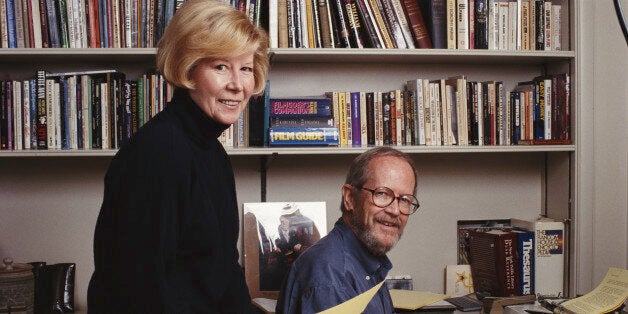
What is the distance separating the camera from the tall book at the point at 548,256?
270 cm

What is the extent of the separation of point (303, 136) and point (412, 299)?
2.32 ft

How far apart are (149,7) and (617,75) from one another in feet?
5.81

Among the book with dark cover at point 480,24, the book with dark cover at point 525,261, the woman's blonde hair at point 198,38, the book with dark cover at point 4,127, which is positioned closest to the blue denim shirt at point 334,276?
the woman's blonde hair at point 198,38

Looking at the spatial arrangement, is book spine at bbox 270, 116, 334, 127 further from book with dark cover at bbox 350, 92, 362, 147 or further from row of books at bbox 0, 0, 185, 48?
A: row of books at bbox 0, 0, 185, 48

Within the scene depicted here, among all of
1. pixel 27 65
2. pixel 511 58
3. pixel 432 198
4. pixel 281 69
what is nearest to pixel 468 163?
pixel 432 198

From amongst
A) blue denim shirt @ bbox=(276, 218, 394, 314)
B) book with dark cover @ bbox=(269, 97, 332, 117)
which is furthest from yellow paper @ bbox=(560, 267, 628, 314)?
book with dark cover @ bbox=(269, 97, 332, 117)

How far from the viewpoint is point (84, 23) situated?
2.41 metres

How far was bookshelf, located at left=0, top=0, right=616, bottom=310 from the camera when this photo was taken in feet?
8.54

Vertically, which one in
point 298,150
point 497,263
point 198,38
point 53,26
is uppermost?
point 53,26

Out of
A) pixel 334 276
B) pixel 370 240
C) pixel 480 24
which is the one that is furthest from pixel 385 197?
pixel 480 24

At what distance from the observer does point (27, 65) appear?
2611 mm

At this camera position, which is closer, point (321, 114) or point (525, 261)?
point (321, 114)

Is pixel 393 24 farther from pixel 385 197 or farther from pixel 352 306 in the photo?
pixel 352 306

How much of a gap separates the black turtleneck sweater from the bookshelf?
102 centimetres
